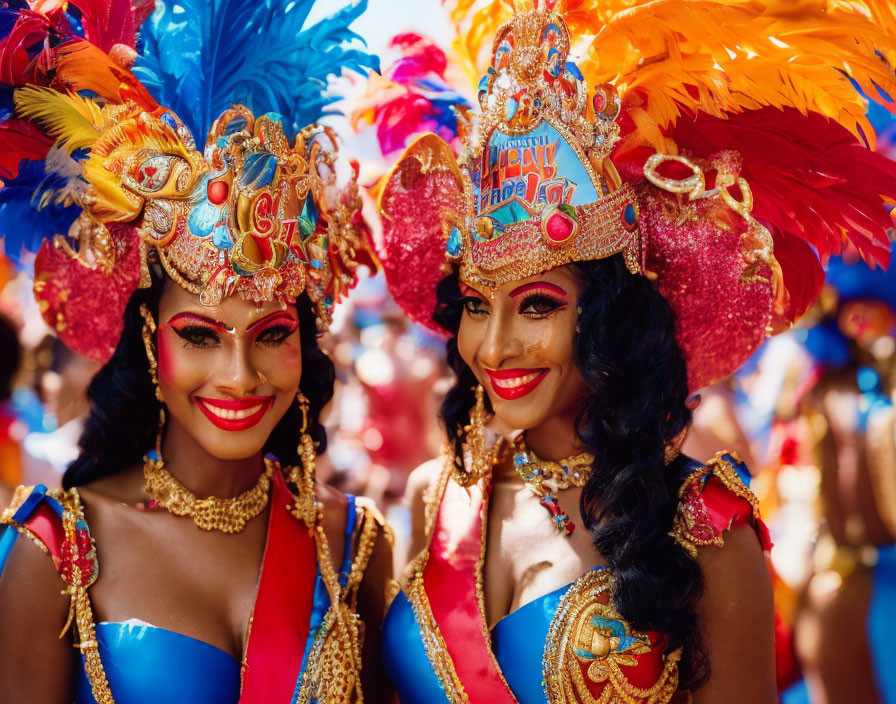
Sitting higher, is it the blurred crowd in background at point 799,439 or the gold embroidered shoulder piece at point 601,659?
the gold embroidered shoulder piece at point 601,659

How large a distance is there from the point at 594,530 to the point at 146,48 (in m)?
1.71

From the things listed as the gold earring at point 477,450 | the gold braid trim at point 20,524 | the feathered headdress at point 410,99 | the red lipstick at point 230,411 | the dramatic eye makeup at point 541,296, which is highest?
the feathered headdress at point 410,99

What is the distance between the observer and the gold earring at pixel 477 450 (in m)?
2.73

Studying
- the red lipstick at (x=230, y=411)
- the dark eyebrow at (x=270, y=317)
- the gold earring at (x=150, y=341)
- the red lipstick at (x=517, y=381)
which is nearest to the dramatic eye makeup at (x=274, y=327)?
the dark eyebrow at (x=270, y=317)

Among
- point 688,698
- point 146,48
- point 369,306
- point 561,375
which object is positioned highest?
point 146,48

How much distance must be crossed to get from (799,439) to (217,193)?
2857mm

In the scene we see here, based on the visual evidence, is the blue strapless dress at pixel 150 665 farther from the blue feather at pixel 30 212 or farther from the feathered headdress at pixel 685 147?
the feathered headdress at pixel 685 147

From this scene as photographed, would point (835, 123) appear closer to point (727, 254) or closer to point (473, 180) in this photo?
point (727, 254)

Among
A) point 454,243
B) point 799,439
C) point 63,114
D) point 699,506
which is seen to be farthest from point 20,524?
point 799,439

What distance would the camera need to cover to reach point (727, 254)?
2553 mm


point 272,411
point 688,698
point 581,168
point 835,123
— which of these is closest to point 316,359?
point 272,411

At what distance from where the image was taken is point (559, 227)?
2.46m

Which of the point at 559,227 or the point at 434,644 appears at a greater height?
the point at 559,227

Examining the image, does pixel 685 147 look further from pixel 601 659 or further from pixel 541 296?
pixel 601 659
